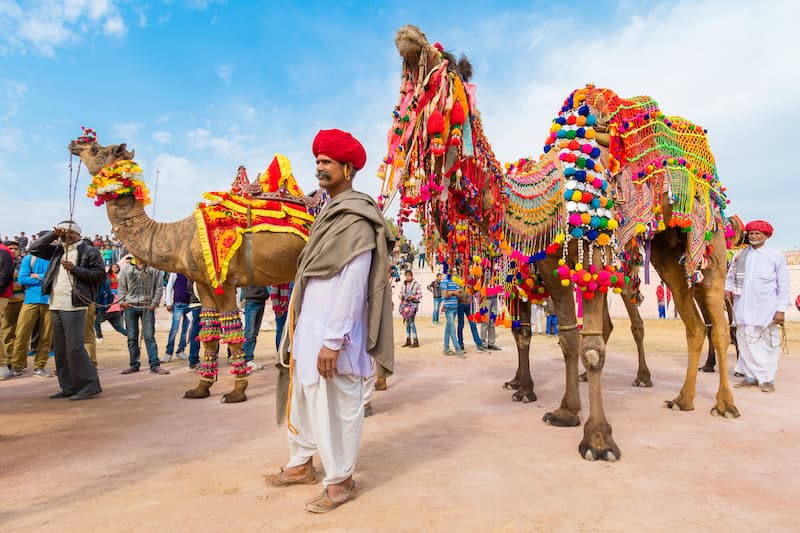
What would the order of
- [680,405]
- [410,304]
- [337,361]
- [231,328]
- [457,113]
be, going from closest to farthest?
[337,361], [457,113], [680,405], [231,328], [410,304]

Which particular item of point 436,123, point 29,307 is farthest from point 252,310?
point 436,123

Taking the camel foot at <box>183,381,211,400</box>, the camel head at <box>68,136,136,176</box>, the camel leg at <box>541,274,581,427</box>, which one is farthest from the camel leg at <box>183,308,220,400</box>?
the camel leg at <box>541,274,581,427</box>

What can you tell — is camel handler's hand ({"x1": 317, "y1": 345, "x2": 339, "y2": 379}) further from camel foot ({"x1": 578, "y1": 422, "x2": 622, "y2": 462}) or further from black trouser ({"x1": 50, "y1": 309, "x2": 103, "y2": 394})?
black trouser ({"x1": 50, "y1": 309, "x2": 103, "y2": 394})

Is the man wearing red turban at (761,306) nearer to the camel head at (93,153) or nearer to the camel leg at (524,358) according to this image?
the camel leg at (524,358)

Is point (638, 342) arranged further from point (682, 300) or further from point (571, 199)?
point (571, 199)

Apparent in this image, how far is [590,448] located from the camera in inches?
134

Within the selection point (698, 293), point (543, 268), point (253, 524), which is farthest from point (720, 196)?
point (253, 524)

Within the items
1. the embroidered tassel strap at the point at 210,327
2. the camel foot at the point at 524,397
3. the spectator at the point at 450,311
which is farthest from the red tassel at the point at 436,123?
the spectator at the point at 450,311

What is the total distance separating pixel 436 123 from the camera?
3.39m

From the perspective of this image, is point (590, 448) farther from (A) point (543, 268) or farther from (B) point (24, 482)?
(B) point (24, 482)

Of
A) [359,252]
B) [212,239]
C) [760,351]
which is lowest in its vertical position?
[760,351]

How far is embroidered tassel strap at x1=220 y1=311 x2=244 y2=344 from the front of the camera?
5.44 meters

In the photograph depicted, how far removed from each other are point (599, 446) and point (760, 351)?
405cm

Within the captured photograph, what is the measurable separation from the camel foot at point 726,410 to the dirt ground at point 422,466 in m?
0.10
